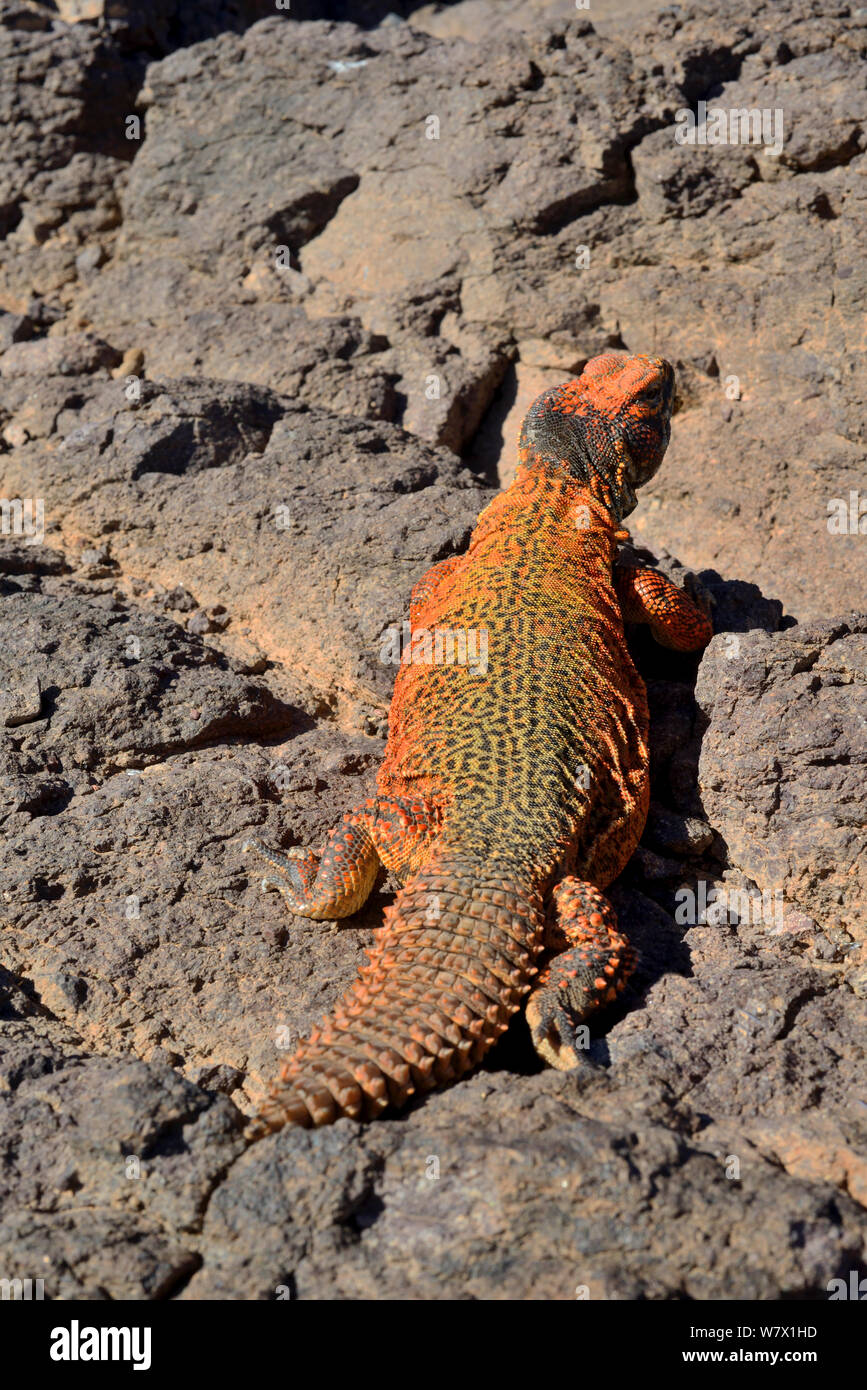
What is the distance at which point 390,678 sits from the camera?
6668 mm

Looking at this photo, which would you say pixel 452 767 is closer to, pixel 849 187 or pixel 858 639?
pixel 858 639

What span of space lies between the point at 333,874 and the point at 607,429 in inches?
129

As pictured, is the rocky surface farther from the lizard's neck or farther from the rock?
the lizard's neck

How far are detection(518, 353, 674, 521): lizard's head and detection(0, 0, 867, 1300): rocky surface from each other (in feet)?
2.32

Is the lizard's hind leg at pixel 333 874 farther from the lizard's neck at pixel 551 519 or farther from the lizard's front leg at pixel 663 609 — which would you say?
the lizard's front leg at pixel 663 609

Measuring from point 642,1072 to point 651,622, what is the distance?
2.80 metres

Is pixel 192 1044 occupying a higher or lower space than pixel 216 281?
lower

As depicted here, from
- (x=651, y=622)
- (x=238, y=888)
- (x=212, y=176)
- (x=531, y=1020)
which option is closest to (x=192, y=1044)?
(x=238, y=888)

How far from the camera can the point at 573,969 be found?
4.74 metres

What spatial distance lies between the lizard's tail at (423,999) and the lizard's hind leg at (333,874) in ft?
1.15

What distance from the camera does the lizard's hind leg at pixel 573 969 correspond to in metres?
4.61

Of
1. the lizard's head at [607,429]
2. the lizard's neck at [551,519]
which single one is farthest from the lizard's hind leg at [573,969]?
the lizard's head at [607,429]

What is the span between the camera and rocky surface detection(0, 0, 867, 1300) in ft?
12.5

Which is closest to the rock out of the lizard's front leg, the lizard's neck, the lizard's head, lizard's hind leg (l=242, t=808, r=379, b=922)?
the lizard's front leg
